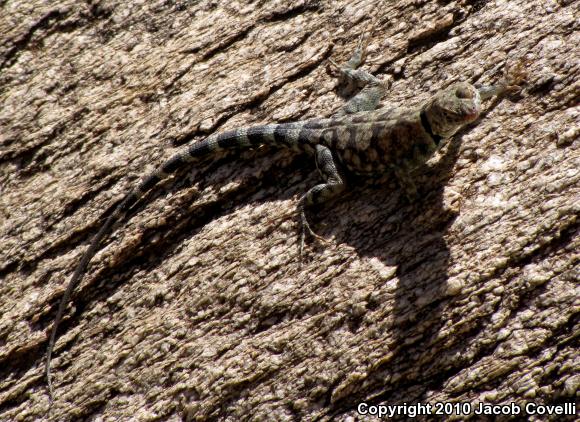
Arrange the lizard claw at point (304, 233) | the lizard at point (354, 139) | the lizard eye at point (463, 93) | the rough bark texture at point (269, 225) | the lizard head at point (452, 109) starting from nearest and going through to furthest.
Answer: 1. the rough bark texture at point (269, 225)
2. the lizard head at point (452, 109)
3. the lizard eye at point (463, 93)
4. the lizard at point (354, 139)
5. the lizard claw at point (304, 233)

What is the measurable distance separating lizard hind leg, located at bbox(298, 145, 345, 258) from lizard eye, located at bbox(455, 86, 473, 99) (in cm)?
166

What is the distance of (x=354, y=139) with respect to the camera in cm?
696

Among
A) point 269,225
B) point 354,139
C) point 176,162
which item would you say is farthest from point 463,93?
point 176,162

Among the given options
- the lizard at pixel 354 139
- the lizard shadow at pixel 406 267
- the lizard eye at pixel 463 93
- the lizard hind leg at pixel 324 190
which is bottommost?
the lizard shadow at pixel 406 267

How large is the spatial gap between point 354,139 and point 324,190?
0.69 metres

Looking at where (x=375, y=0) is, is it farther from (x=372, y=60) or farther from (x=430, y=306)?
(x=430, y=306)

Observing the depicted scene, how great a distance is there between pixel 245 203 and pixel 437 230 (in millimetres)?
2453

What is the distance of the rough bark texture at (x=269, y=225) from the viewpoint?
587cm

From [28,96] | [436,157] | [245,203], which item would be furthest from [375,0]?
[28,96]

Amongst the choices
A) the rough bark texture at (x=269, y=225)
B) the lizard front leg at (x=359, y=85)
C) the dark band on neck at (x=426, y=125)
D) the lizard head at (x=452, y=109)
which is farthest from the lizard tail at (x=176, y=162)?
the lizard head at (x=452, y=109)

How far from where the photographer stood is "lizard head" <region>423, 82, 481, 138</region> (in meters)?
5.98

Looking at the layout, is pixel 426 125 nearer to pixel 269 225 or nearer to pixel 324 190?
pixel 324 190

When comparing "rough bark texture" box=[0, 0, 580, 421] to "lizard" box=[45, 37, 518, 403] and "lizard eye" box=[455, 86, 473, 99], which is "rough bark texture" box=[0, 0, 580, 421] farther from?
"lizard eye" box=[455, 86, 473, 99]

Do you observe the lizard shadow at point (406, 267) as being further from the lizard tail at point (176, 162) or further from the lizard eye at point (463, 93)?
the lizard tail at point (176, 162)
